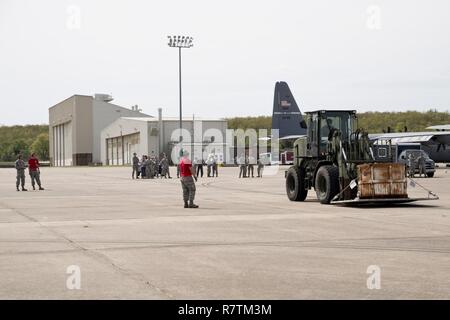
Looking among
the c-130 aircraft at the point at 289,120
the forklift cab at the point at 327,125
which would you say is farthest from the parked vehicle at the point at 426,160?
the forklift cab at the point at 327,125

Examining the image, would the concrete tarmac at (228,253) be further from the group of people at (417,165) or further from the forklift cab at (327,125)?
the group of people at (417,165)

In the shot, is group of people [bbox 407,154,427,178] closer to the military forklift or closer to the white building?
the military forklift

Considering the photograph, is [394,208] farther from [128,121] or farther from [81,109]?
[81,109]

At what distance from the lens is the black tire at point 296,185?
22.0 meters

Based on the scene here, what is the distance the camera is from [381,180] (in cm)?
1914

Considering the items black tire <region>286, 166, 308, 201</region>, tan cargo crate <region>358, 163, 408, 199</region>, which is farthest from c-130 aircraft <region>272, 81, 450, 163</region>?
tan cargo crate <region>358, 163, 408, 199</region>

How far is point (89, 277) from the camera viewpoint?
8.31 metres

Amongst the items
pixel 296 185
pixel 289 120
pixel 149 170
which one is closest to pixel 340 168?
pixel 296 185

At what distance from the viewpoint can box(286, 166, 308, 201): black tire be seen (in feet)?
72.1

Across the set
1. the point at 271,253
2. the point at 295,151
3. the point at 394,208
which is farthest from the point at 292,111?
the point at 271,253

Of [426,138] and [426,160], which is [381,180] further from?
[426,138]

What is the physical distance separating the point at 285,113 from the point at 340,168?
136 feet

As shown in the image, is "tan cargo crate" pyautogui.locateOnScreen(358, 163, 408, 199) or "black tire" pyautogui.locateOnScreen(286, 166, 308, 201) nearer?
"tan cargo crate" pyautogui.locateOnScreen(358, 163, 408, 199)
